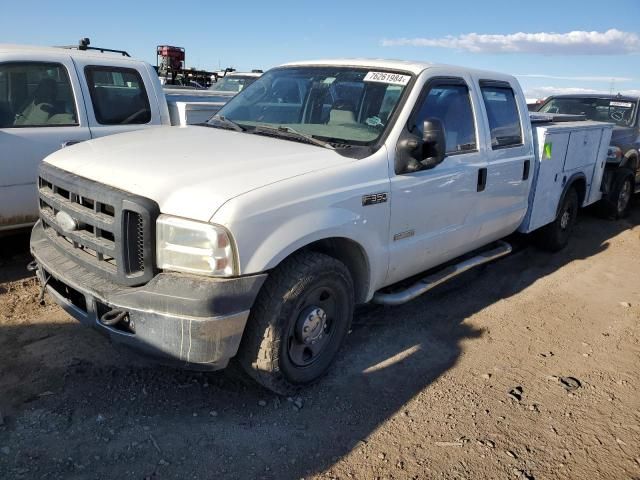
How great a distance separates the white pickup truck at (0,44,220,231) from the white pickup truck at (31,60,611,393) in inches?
52.4

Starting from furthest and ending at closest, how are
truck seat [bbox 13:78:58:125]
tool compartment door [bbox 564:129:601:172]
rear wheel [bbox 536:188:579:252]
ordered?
rear wheel [bbox 536:188:579:252]
tool compartment door [bbox 564:129:601:172]
truck seat [bbox 13:78:58:125]

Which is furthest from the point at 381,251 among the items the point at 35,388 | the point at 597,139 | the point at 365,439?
the point at 597,139

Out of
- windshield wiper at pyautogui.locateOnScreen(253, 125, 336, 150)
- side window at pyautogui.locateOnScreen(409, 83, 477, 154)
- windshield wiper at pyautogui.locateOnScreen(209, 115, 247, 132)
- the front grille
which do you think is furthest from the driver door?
the front grille

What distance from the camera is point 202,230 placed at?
2609mm

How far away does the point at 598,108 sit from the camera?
9.11 meters

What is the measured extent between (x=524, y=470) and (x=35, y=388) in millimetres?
2736

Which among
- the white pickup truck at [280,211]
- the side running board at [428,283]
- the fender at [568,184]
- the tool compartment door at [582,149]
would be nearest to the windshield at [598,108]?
the tool compartment door at [582,149]

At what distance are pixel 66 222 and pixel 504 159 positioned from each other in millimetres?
3431

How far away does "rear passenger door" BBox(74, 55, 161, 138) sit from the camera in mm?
5125

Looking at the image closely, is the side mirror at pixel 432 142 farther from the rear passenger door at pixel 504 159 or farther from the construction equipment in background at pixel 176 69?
the construction equipment in background at pixel 176 69

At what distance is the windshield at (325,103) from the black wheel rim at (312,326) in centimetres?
102

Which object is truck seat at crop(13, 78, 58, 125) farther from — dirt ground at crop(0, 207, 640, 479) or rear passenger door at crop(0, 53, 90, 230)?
dirt ground at crop(0, 207, 640, 479)

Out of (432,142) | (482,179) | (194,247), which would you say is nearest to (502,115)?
(482,179)

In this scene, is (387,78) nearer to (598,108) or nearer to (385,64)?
(385,64)
